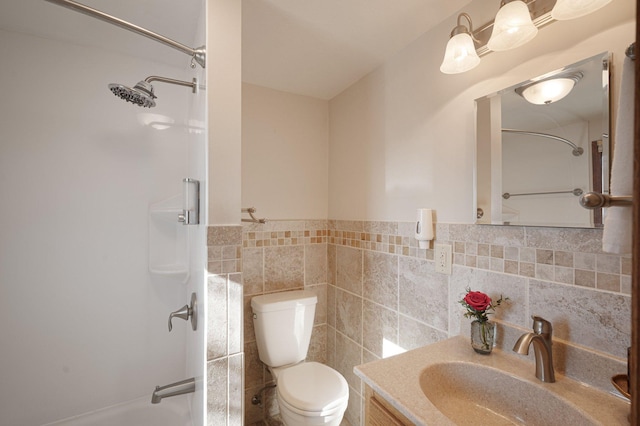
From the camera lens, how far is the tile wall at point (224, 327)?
3.55ft

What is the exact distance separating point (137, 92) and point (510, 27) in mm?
1473

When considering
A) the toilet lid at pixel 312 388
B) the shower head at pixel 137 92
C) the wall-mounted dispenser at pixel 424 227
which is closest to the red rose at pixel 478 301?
the wall-mounted dispenser at pixel 424 227

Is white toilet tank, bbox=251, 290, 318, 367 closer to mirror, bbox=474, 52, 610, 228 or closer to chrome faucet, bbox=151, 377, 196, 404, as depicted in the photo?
chrome faucet, bbox=151, 377, 196, 404

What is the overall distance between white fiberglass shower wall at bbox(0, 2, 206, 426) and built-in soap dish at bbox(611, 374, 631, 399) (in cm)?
155

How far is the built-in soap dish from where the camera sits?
73cm

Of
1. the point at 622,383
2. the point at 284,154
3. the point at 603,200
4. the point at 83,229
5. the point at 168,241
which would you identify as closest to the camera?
the point at 603,200

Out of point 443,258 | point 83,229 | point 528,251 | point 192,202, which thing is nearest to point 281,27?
point 192,202

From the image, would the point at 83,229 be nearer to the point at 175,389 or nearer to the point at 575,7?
the point at 175,389

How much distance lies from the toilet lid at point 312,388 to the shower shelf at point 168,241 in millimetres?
948

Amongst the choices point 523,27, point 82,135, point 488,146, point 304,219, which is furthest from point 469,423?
point 82,135

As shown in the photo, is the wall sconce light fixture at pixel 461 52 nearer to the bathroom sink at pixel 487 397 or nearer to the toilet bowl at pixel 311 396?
the bathroom sink at pixel 487 397

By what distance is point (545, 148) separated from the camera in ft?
3.24

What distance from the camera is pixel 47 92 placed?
1.58 metres

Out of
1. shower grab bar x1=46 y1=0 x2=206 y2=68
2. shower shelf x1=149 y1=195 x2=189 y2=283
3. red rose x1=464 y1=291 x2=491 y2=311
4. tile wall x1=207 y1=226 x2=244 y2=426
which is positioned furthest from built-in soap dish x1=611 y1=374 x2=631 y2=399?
shower shelf x1=149 y1=195 x2=189 y2=283
